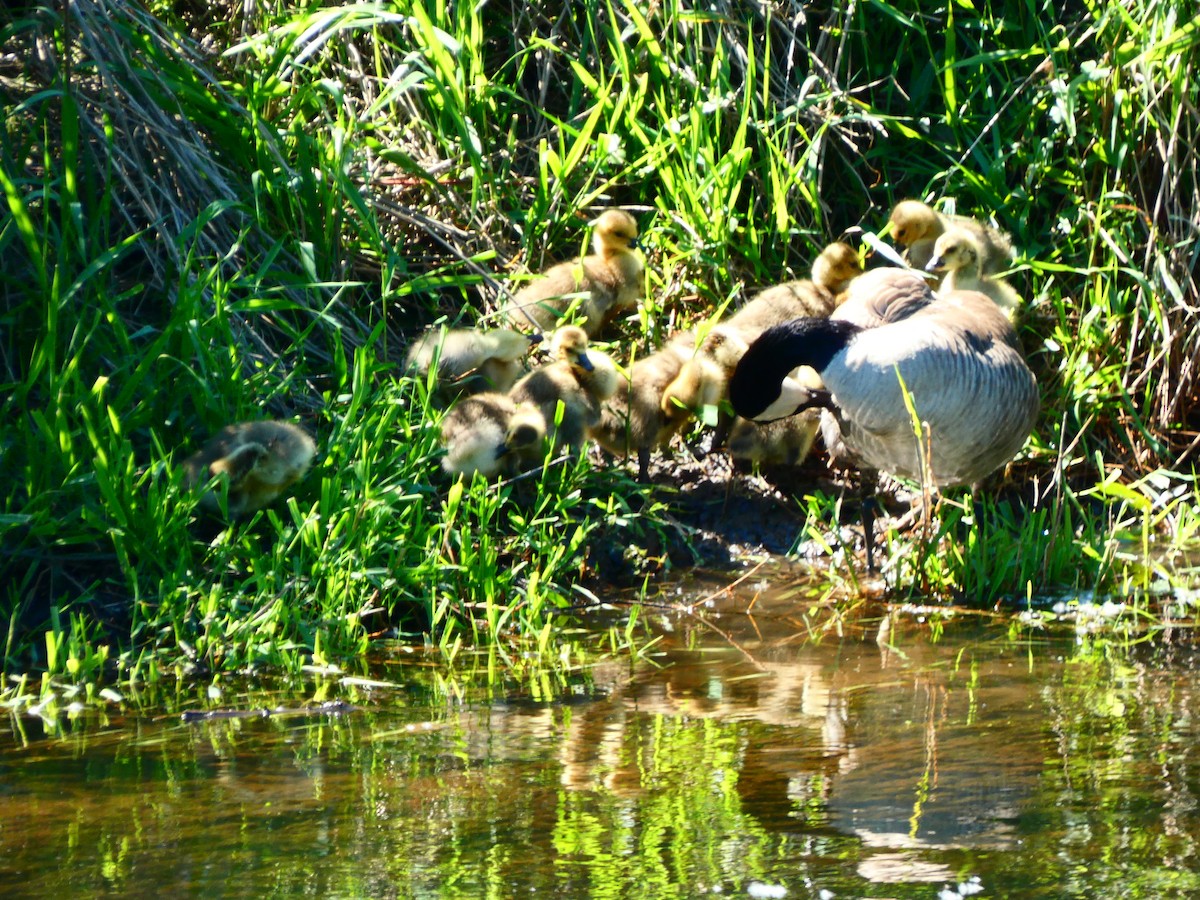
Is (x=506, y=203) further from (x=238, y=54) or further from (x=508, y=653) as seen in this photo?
(x=508, y=653)

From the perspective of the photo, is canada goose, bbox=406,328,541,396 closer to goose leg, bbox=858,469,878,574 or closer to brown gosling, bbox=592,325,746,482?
brown gosling, bbox=592,325,746,482

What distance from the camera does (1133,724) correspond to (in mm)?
3721

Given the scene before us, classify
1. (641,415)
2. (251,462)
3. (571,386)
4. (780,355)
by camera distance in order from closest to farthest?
(251,462) < (780,355) < (571,386) < (641,415)

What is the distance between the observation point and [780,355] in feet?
17.7

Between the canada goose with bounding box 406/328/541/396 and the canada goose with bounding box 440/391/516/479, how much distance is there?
1.11ft

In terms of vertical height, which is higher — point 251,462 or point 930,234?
point 930,234

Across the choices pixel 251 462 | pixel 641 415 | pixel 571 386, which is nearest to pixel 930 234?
pixel 641 415

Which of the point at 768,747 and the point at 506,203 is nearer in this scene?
the point at 768,747

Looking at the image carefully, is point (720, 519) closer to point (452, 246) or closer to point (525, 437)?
point (525, 437)

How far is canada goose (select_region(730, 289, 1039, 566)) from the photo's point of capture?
5.21m

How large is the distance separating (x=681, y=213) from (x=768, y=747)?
10.8 ft

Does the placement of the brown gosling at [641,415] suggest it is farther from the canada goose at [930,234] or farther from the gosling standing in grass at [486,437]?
the canada goose at [930,234]

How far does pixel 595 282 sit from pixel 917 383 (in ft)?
5.07

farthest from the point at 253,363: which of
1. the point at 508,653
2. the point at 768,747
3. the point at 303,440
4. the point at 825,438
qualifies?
the point at 768,747
